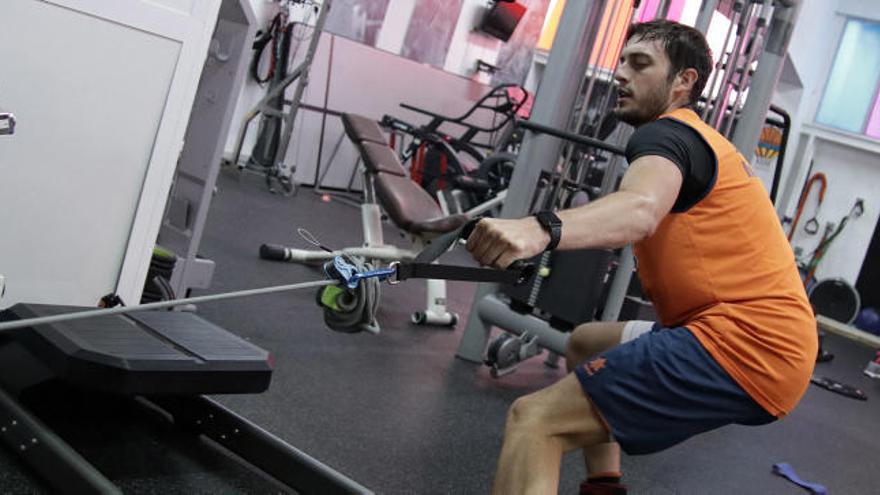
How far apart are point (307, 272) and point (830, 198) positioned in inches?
312

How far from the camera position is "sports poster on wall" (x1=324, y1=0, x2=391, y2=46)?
305 inches

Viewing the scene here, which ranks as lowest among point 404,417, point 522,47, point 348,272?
point 404,417

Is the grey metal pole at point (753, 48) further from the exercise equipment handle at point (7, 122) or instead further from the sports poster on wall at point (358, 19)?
the sports poster on wall at point (358, 19)

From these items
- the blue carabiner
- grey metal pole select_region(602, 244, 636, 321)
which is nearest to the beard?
the blue carabiner

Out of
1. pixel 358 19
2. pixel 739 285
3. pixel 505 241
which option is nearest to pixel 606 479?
pixel 739 285

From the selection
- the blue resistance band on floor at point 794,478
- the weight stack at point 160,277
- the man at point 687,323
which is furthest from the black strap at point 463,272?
the blue resistance band on floor at point 794,478

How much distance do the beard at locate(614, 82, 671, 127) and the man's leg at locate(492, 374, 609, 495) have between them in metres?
0.59

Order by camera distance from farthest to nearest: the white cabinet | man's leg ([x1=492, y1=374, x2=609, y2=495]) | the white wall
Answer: the white wall → the white cabinet → man's leg ([x1=492, y1=374, x2=609, y2=495])

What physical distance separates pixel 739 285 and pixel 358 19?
659 centimetres

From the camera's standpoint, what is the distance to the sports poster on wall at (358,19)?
776cm

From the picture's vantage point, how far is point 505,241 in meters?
1.46

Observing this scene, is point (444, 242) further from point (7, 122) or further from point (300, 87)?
point (300, 87)

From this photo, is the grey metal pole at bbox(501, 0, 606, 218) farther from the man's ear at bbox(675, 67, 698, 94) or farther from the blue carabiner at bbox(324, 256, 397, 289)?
the blue carabiner at bbox(324, 256, 397, 289)

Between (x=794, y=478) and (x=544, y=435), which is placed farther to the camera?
(x=794, y=478)
